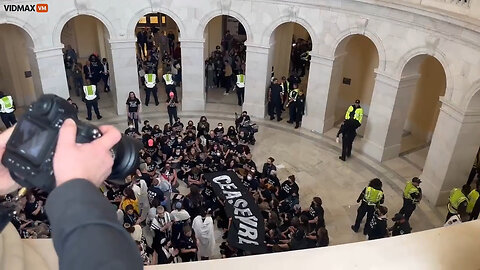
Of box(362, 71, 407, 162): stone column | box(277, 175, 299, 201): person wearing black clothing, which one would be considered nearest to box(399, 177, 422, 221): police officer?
box(277, 175, 299, 201): person wearing black clothing

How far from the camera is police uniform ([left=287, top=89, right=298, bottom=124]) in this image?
16.4 metres

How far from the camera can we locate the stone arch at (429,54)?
12.1 meters

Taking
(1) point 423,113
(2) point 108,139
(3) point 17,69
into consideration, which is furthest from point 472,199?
(3) point 17,69

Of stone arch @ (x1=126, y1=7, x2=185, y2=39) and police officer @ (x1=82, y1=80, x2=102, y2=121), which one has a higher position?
stone arch @ (x1=126, y1=7, x2=185, y2=39)

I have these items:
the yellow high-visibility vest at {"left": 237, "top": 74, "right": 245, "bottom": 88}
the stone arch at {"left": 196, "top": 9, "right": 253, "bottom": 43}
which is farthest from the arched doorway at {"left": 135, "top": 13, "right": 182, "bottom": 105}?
the yellow high-visibility vest at {"left": 237, "top": 74, "right": 245, "bottom": 88}

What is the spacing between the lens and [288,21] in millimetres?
15609

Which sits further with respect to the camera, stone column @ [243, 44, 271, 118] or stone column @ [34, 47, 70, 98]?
stone column @ [243, 44, 271, 118]

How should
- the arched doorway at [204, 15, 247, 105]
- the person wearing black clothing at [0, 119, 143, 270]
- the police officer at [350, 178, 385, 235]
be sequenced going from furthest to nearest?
the arched doorway at [204, 15, 247, 105] → the police officer at [350, 178, 385, 235] → the person wearing black clothing at [0, 119, 143, 270]

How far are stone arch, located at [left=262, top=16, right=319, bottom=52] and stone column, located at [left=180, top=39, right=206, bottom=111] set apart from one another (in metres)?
2.29

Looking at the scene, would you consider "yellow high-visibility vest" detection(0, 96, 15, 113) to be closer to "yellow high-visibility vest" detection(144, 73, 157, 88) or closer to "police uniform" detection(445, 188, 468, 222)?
"yellow high-visibility vest" detection(144, 73, 157, 88)

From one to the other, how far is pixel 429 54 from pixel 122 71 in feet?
33.1

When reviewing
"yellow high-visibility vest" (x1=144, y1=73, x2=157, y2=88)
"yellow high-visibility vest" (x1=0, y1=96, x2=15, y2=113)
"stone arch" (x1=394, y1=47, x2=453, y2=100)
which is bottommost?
"yellow high-visibility vest" (x1=0, y1=96, x2=15, y2=113)

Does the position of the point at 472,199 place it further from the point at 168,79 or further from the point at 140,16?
the point at 140,16

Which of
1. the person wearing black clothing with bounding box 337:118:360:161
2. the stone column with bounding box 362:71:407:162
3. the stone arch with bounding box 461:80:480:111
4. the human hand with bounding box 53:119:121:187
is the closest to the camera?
the human hand with bounding box 53:119:121:187
